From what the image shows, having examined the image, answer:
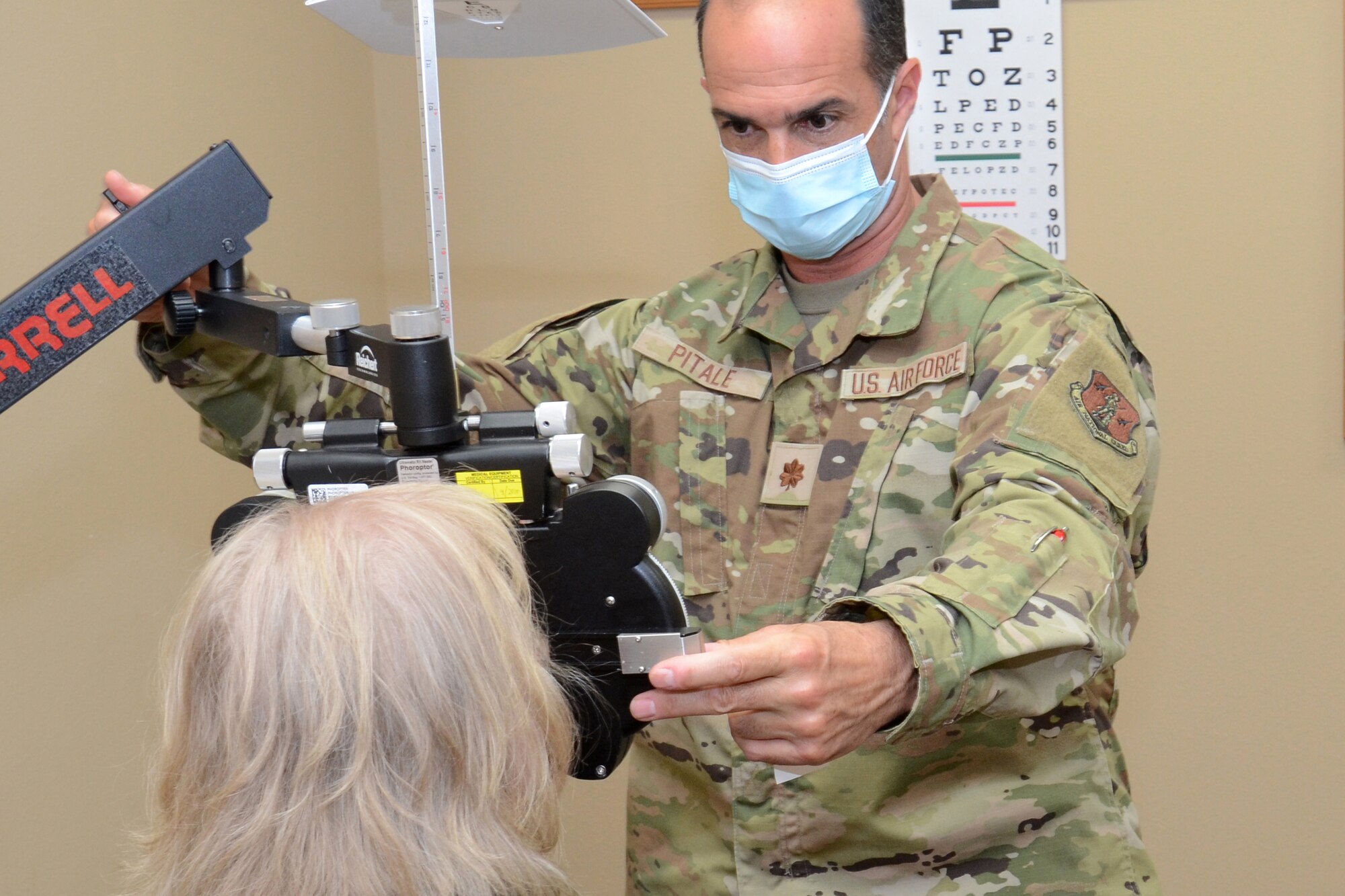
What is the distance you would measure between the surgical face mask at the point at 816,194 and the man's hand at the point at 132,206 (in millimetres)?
604

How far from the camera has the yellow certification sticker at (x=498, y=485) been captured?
2.90 feet

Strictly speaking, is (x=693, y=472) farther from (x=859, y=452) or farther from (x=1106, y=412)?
(x=1106, y=412)

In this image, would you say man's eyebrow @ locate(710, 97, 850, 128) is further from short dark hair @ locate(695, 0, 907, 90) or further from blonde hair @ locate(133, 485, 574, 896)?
blonde hair @ locate(133, 485, 574, 896)

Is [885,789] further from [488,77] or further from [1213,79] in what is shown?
[488,77]

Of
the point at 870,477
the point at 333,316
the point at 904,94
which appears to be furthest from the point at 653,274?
the point at 333,316

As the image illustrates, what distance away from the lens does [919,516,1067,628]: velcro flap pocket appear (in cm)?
94

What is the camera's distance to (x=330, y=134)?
93.2 inches

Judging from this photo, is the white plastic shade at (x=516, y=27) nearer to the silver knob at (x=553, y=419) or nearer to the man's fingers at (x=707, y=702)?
the silver knob at (x=553, y=419)

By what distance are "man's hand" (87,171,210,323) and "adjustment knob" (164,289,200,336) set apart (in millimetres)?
13

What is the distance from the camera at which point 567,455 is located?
0.86 meters

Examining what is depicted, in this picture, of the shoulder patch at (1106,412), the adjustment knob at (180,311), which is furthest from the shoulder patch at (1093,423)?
the adjustment knob at (180,311)

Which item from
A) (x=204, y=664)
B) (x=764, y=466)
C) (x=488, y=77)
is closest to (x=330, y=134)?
(x=488, y=77)

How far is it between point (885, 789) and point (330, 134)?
65.6 inches

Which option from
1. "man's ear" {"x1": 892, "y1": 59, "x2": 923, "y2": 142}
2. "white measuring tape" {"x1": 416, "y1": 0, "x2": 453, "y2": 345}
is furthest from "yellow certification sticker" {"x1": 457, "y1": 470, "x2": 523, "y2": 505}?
"man's ear" {"x1": 892, "y1": 59, "x2": 923, "y2": 142}
